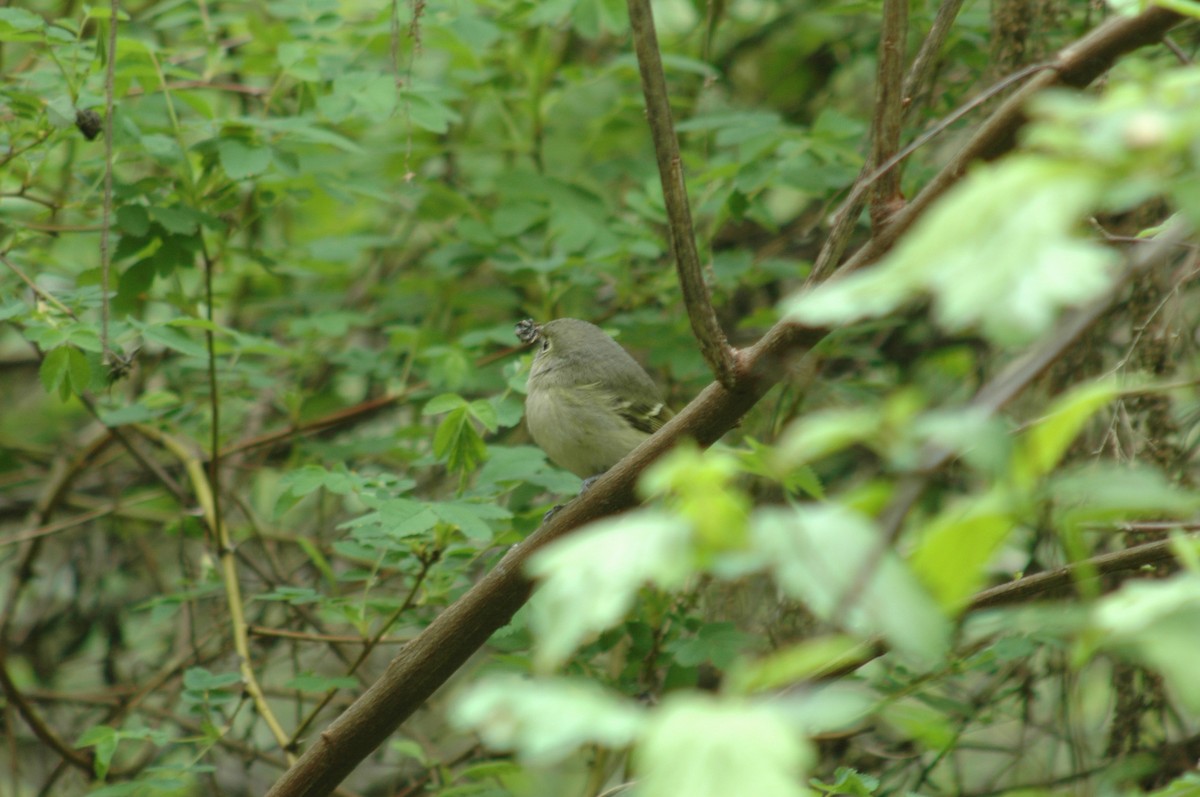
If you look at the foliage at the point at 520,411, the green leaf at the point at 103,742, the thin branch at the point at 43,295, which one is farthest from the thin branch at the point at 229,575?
the thin branch at the point at 43,295

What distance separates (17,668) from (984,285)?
5.14m

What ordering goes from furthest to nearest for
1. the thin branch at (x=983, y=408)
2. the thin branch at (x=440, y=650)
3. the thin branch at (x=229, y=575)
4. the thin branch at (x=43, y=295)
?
the thin branch at (x=229, y=575), the thin branch at (x=43, y=295), the thin branch at (x=440, y=650), the thin branch at (x=983, y=408)

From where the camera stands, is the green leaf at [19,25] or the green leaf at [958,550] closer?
the green leaf at [958,550]

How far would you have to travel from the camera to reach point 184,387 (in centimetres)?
475

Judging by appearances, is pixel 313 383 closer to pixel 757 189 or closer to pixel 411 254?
pixel 411 254

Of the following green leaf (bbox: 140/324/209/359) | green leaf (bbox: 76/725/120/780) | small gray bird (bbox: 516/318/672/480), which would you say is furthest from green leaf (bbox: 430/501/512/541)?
small gray bird (bbox: 516/318/672/480)

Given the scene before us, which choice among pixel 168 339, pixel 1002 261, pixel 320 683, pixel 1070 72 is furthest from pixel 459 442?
pixel 1002 261

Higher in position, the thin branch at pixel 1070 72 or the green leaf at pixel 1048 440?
the thin branch at pixel 1070 72

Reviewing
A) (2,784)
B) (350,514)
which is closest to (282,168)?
(350,514)

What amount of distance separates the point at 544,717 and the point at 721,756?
0.47 feet

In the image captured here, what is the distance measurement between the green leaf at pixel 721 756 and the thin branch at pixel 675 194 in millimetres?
1352

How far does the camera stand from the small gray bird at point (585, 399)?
4082mm

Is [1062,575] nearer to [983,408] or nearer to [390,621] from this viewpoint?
[983,408]

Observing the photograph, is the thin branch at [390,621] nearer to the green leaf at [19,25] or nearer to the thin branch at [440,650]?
the thin branch at [440,650]
